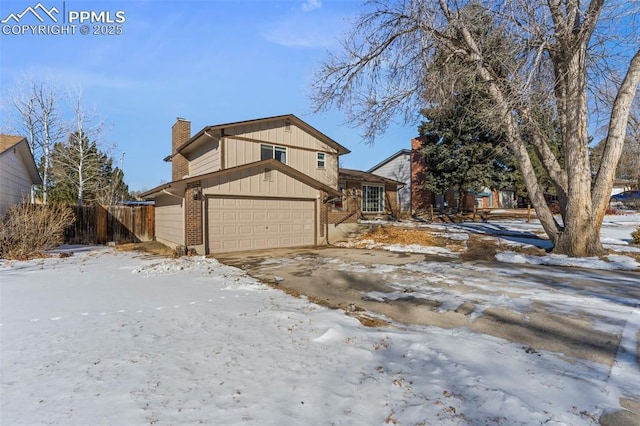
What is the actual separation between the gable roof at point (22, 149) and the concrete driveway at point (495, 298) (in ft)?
36.8

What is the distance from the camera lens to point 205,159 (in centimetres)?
1492

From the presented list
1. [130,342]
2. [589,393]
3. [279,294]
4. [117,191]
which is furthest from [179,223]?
[117,191]

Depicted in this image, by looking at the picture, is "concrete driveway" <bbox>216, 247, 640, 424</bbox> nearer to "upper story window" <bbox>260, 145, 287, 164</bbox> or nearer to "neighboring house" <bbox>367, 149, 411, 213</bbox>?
"upper story window" <bbox>260, 145, 287, 164</bbox>

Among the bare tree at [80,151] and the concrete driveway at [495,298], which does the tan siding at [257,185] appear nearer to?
the concrete driveway at [495,298]

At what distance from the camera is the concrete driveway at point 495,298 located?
152 inches

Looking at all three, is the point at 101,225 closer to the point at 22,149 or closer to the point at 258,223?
the point at 22,149

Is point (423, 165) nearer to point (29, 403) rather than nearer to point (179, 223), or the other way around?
point (179, 223)

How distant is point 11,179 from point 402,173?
2494 cm

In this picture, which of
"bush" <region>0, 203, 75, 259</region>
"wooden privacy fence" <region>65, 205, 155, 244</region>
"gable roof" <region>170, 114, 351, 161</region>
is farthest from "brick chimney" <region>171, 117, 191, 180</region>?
"bush" <region>0, 203, 75, 259</region>

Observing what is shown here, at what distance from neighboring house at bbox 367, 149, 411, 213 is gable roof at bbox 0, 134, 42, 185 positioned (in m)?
23.4

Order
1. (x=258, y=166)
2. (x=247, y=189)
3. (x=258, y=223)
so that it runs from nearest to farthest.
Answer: (x=247, y=189) → (x=258, y=166) → (x=258, y=223)

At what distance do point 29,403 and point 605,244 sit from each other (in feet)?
48.5

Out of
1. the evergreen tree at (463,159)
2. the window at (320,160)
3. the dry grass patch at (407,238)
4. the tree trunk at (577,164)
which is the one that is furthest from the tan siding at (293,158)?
the tree trunk at (577,164)

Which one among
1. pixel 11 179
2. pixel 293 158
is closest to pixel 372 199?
pixel 293 158
